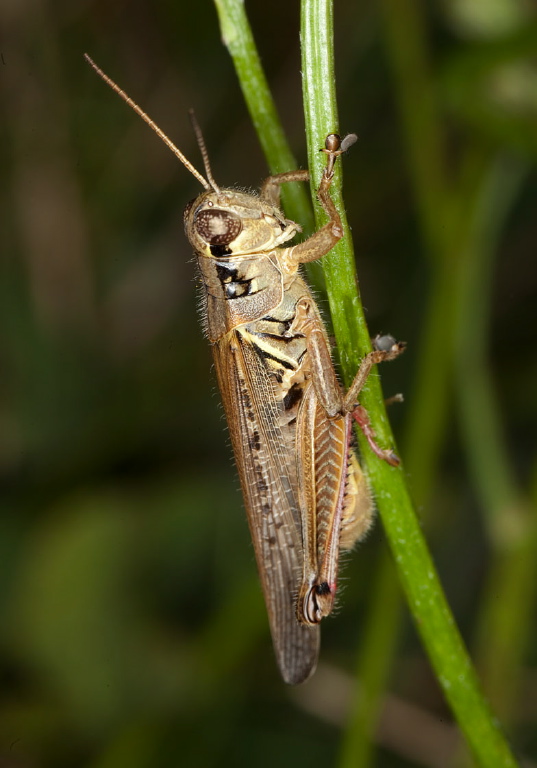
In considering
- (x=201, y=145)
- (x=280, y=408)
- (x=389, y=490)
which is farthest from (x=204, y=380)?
(x=389, y=490)

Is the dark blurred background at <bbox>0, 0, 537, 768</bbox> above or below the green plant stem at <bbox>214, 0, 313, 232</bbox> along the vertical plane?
below

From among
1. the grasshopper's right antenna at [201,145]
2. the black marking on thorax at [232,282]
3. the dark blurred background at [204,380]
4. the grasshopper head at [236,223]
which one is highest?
the grasshopper's right antenna at [201,145]

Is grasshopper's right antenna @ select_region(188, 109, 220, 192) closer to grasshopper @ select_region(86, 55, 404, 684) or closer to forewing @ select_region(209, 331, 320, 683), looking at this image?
grasshopper @ select_region(86, 55, 404, 684)

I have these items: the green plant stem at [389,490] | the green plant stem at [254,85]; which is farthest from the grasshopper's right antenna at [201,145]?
the green plant stem at [389,490]

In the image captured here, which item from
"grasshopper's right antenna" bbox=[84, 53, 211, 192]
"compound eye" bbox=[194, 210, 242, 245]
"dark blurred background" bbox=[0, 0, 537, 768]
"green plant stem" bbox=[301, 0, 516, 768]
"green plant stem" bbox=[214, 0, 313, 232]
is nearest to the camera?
"green plant stem" bbox=[301, 0, 516, 768]

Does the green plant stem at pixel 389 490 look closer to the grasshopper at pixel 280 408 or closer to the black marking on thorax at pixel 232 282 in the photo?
the grasshopper at pixel 280 408

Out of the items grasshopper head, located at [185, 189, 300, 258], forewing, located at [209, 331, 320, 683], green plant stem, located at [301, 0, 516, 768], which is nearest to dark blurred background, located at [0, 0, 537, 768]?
forewing, located at [209, 331, 320, 683]
